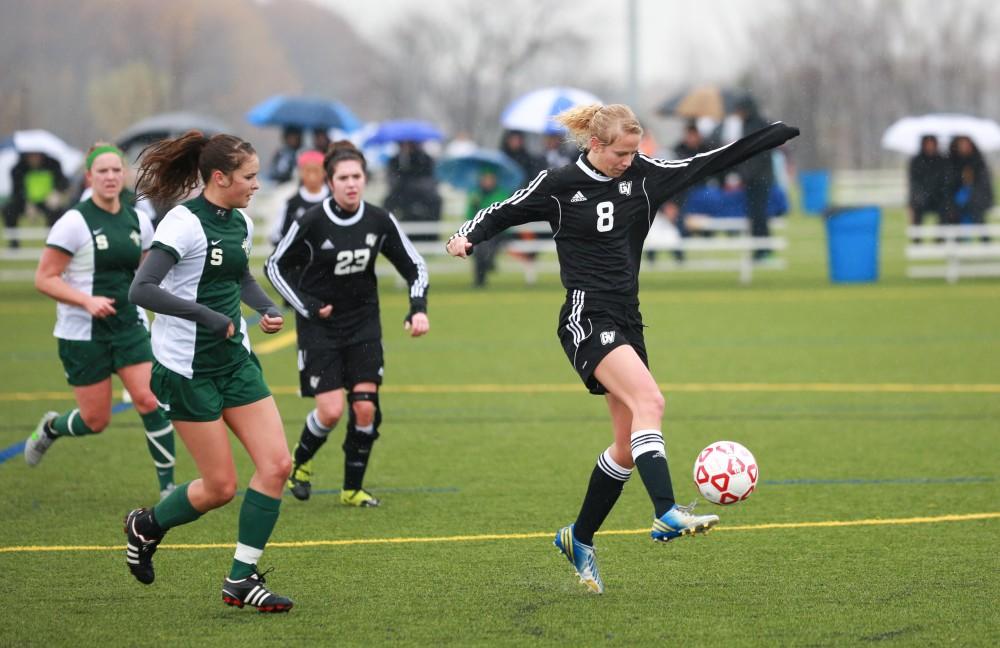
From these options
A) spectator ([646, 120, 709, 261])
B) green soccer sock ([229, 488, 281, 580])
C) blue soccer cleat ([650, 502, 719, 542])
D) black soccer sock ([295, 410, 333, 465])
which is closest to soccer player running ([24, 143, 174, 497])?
black soccer sock ([295, 410, 333, 465])

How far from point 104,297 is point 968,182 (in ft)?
58.1

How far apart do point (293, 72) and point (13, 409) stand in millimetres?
30707

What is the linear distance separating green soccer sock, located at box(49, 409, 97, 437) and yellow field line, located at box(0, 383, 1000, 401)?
377 centimetres

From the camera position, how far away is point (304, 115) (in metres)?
22.6

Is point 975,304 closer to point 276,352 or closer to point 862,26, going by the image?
point 276,352

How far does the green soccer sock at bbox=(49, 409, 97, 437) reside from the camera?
8.08 meters

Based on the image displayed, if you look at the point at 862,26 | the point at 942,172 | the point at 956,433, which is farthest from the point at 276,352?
the point at 862,26

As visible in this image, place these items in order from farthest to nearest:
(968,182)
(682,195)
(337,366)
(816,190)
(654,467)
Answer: (816,190), (682,195), (968,182), (337,366), (654,467)

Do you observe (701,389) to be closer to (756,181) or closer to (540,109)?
(540,109)

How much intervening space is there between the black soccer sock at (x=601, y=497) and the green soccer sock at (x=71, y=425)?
135 inches

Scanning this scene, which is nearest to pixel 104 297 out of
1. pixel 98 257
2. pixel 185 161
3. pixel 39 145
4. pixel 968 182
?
pixel 98 257

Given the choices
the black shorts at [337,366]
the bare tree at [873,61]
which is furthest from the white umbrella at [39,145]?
the bare tree at [873,61]

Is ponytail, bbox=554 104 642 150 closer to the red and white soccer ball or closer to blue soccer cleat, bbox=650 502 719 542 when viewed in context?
the red and white soccer ball

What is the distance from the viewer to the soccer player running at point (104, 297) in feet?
25.4
